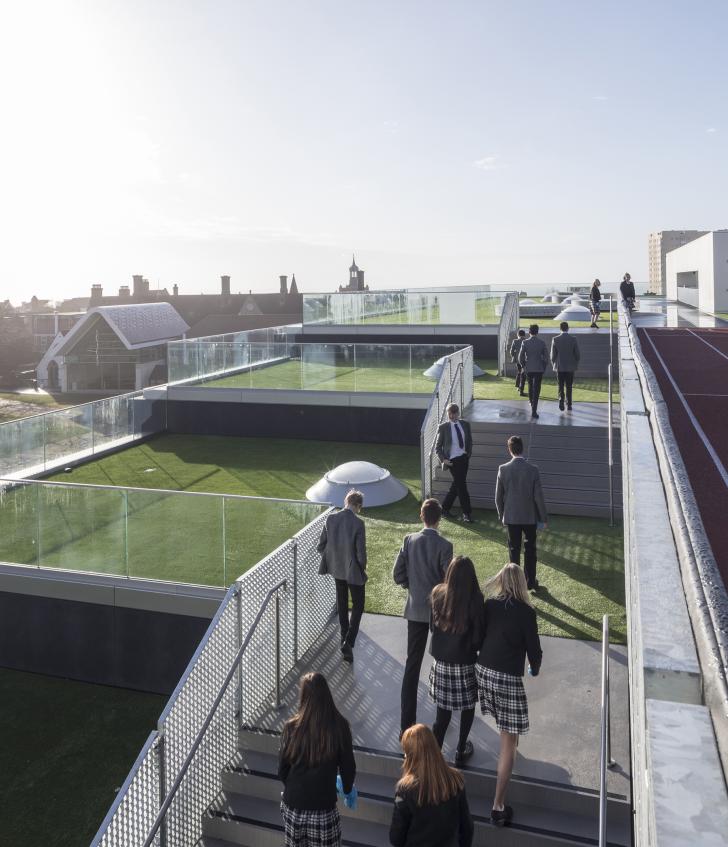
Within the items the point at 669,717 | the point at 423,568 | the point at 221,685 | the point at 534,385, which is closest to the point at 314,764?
the point at 423,568

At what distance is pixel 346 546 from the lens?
24.1 feet

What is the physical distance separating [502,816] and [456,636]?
52.4 inches

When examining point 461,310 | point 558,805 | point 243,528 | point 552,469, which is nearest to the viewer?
point 558,805

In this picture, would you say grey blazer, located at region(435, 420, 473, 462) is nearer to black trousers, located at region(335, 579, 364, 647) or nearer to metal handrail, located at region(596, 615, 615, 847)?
black trousers, located at region(335, 579, 364, 647)

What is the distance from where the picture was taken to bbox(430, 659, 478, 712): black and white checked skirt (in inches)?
→ 214

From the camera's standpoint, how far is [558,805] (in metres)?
5.59

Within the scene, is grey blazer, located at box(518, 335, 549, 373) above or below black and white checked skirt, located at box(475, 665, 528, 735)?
above

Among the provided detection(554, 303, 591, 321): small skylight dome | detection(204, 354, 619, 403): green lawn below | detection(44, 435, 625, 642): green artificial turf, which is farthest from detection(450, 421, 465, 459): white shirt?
detection(554, 303, 591, 321): small skylight dome

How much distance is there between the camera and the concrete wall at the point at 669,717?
6.65ft

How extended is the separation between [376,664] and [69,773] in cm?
328

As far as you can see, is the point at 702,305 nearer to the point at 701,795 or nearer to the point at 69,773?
the point at 69,773

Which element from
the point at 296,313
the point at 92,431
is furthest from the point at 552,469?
the point at 296,313

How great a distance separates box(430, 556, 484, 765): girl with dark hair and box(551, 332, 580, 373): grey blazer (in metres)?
9.36

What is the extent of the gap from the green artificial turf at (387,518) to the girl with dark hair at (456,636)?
2.98m
